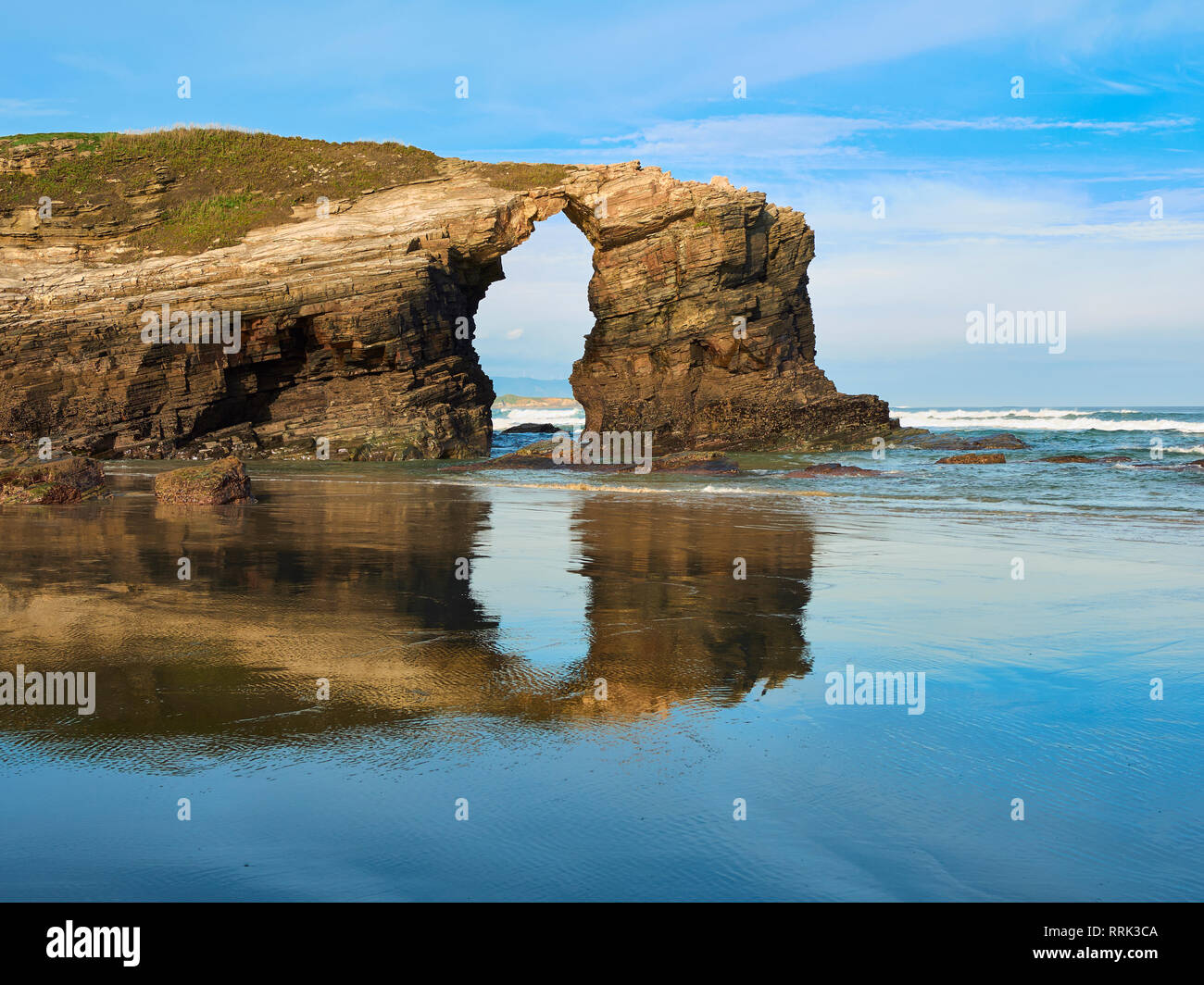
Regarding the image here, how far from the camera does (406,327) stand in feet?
113

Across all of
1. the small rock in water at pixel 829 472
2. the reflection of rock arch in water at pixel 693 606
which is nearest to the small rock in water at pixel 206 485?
the reflection of rock arch in water at pixel 693 606

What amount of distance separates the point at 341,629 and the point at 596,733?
7.93 feet

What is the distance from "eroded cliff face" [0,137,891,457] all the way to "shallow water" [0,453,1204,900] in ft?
89.9

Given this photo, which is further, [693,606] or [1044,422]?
[1044,422]

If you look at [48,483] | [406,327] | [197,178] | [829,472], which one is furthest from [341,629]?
[197,178]

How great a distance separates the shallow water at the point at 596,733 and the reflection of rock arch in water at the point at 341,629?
3cm

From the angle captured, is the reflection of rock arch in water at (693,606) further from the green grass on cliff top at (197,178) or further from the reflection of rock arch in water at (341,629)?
the green grass on cliff top at (197,178)

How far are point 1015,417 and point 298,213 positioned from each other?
54.1 metres

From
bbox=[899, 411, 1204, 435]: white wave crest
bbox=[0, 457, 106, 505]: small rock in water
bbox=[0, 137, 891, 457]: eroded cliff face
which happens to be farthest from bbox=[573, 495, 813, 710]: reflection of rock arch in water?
bbox=[899, 411, 1204, 435]: white wave crest

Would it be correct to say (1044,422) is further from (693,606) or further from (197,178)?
(693,606)

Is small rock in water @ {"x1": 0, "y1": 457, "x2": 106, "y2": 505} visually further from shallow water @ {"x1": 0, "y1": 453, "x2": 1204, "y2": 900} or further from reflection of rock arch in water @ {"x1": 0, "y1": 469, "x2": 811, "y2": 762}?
shallow water @ {"x1": 0, "y1": 453, "x2": 1204, "y2": 900}

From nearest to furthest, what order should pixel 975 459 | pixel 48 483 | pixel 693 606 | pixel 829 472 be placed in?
pixel 693 606 < pixel 48 483 < pixel 829 472 < pixel 975 459
